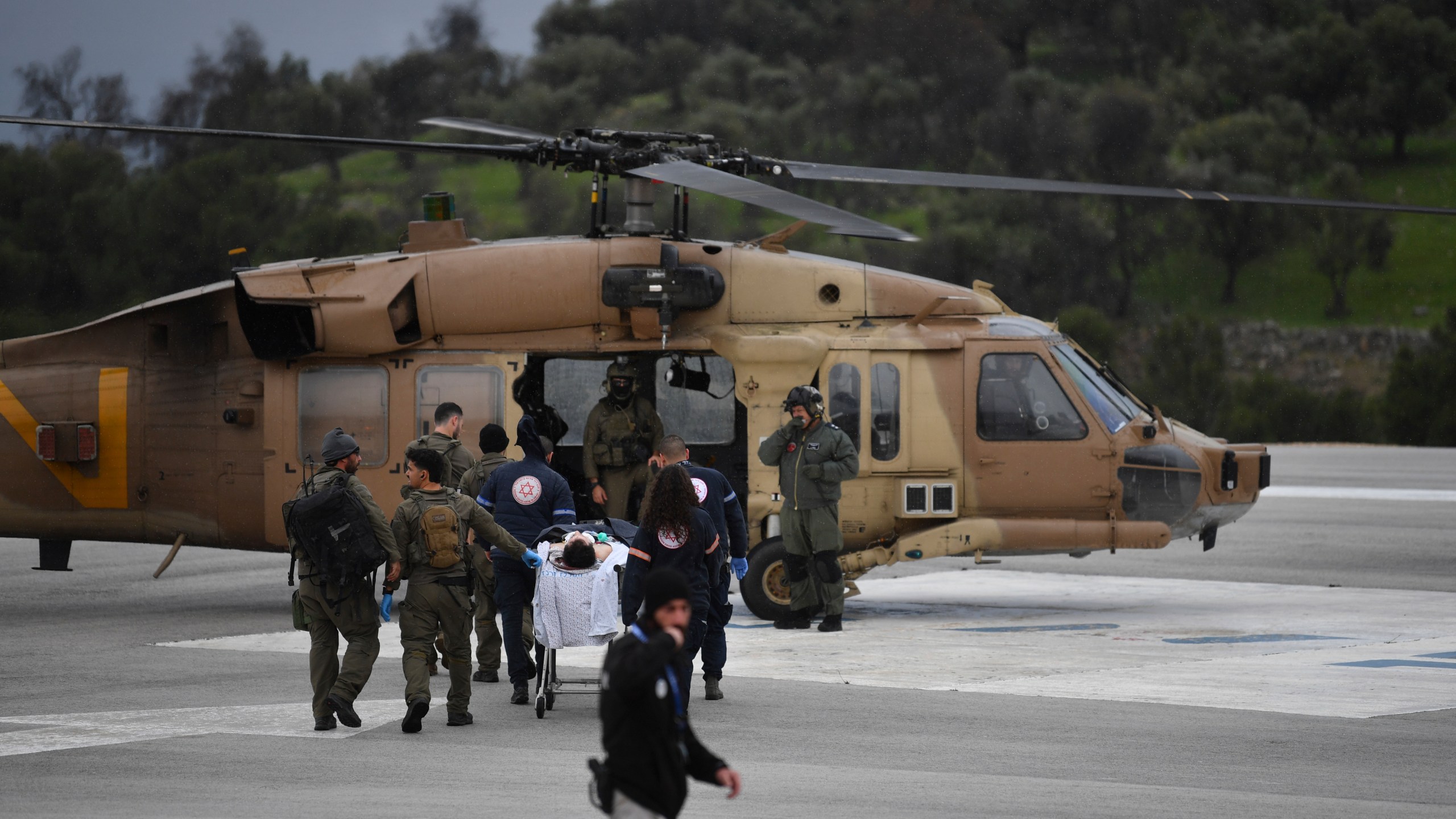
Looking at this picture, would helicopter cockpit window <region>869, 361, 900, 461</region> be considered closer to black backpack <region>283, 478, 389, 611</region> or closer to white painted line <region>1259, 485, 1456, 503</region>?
black backpack <region>283, 478, 389, 611</region>

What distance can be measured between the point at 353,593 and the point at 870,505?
18.4ft

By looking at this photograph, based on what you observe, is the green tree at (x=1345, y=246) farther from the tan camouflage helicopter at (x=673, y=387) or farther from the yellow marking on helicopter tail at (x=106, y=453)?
the yellow marking on helicopter tail at (x=106, y=453)

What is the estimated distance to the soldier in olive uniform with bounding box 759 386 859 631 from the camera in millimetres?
11930

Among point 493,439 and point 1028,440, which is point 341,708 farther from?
point 1028,440

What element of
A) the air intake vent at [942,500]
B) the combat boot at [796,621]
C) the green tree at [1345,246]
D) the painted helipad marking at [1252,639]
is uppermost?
the green tree at [1345,246]

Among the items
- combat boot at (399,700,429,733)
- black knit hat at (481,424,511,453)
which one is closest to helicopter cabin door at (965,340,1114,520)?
black knit hat at (481,424,511,453)

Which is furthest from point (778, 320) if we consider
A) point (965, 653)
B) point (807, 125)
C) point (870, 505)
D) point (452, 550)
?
point (807, 125)

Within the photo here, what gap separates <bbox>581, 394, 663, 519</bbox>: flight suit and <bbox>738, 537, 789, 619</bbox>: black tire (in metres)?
1.12

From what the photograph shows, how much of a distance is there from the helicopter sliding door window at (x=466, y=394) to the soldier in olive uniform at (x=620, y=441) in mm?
857

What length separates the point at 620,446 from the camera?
12695mm

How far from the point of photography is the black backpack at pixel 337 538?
819 cm

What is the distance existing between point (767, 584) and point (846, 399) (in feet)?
5.45

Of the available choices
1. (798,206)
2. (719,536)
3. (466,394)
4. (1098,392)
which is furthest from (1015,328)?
(719,536)

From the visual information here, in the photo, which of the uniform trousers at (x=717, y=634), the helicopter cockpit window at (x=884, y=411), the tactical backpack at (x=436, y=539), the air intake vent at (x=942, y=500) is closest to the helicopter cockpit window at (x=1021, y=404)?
the air intake vent at (x=942, y=500)
